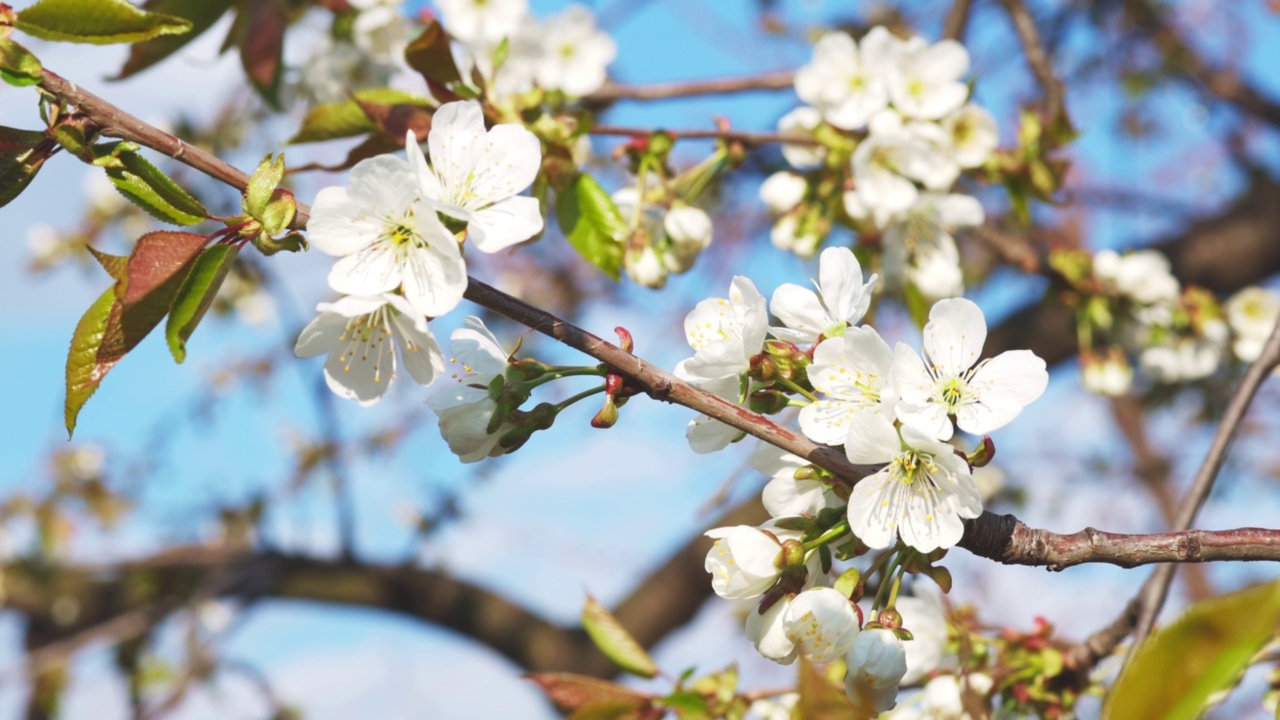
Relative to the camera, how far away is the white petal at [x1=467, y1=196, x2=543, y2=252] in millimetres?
768

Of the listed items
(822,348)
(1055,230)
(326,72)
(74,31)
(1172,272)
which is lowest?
(822,348)

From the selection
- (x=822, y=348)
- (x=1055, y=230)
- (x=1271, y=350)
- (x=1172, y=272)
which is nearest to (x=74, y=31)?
(x=822, y=348)

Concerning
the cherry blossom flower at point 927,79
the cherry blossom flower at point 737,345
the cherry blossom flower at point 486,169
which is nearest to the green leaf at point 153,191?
the cherry blossom flower at point 486,169

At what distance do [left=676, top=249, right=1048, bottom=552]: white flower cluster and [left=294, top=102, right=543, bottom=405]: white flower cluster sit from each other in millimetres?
186

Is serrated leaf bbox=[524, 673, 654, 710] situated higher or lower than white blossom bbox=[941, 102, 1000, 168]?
lower

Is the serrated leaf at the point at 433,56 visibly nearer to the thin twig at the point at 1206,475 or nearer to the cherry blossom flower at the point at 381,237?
the cherry blossom flower at the point at 381,237

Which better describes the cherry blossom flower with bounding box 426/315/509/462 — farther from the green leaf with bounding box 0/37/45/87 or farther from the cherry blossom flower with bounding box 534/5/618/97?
the cherry blossom flower with bounding box 534/5/618/97

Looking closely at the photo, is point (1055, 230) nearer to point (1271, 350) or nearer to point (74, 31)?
point (1271, 350)

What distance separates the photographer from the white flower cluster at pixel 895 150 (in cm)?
142

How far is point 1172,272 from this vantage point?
2732 millimetres

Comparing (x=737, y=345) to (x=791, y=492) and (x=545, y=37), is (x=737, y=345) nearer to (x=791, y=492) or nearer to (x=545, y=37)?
(x=791, y=492)

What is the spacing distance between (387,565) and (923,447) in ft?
10.5

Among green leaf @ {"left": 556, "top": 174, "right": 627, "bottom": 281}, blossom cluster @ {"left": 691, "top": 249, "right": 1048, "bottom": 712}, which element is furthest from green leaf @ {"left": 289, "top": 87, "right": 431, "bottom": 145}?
blossom cluster @ {"left": 691, "top": 249, "right": 1048, "bottom": 712}

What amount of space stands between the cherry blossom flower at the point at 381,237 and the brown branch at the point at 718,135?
547mm
